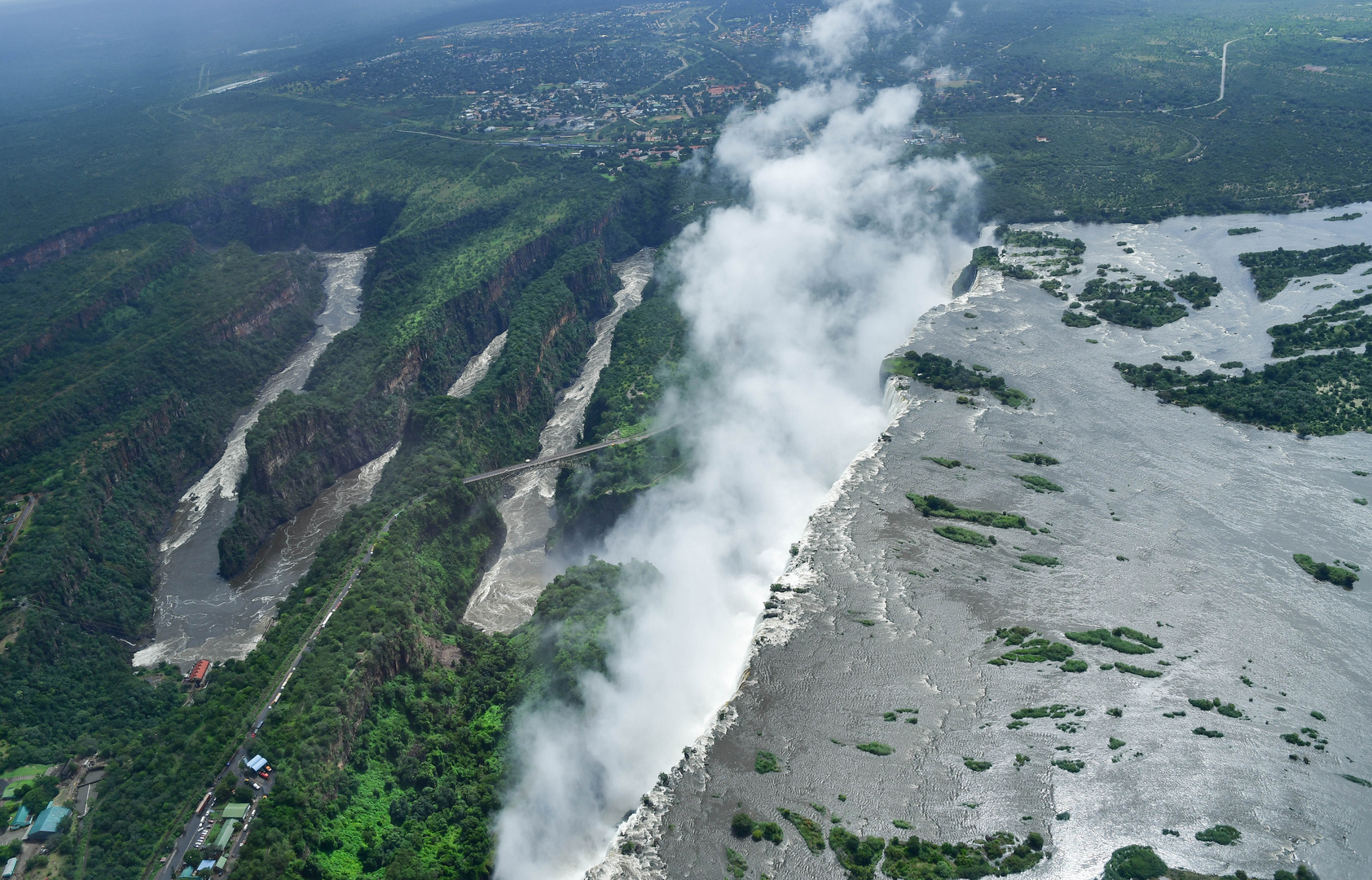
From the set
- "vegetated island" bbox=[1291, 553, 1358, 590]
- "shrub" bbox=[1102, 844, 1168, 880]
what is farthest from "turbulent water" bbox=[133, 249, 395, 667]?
"vegetated island" bbox=[1291, 553, 1358, 590]

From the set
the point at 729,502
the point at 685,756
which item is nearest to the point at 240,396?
the point at 729,502

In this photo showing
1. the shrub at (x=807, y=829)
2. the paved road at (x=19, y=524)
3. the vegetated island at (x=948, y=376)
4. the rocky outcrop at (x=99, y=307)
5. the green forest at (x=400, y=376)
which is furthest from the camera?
the rocky outcrop at (x=99, y=307)

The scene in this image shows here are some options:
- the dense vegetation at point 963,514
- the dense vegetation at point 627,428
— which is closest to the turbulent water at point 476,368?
the dense vegetation at point 627,428

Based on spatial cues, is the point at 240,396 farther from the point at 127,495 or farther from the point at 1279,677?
the point at 1279,677

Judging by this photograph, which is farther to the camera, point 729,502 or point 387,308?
point 387,308

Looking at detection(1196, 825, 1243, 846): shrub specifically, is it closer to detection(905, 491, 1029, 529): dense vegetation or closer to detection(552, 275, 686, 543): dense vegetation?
detection(905, 491, 1029, 529): dense vegetation

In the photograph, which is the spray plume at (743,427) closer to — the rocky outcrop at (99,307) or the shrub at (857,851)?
the shrub at (857,851)
